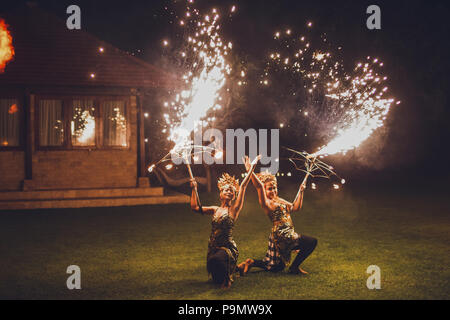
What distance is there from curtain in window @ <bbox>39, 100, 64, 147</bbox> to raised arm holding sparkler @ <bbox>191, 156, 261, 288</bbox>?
11.0 m

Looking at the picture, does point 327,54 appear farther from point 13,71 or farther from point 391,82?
point 13,71

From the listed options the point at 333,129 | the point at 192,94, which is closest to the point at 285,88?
the point at 333,129

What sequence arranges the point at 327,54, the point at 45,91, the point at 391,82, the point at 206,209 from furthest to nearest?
the point at 391,82 → the point at 327,54 → the point at 45,91 → the point at 206,209

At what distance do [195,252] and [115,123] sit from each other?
29.9ft

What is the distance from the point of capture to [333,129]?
20859mm

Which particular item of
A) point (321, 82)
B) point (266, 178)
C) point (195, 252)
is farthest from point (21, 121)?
point (321, 82)

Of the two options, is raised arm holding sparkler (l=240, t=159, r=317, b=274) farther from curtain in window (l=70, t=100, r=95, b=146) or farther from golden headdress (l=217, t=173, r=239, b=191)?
curtain in window (l=70, t=100, r=95, b=146)

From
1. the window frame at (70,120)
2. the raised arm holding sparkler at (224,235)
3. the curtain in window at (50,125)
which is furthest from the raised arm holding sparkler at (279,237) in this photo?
the curtain in window at (50,125)

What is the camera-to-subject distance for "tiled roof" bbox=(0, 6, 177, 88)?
1585 centimetres

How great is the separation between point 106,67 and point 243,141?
757cm

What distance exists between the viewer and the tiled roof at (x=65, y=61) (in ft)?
52.0

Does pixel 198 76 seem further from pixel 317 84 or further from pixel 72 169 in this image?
pixel 317 84

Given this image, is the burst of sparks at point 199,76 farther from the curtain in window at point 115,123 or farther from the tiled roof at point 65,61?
the curtain in window at point 115,123

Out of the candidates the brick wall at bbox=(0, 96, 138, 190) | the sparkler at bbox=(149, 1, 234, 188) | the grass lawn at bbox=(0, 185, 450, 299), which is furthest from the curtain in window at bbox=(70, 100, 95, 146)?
the grass lawn at bbox=(0, 185, 450, 299)
